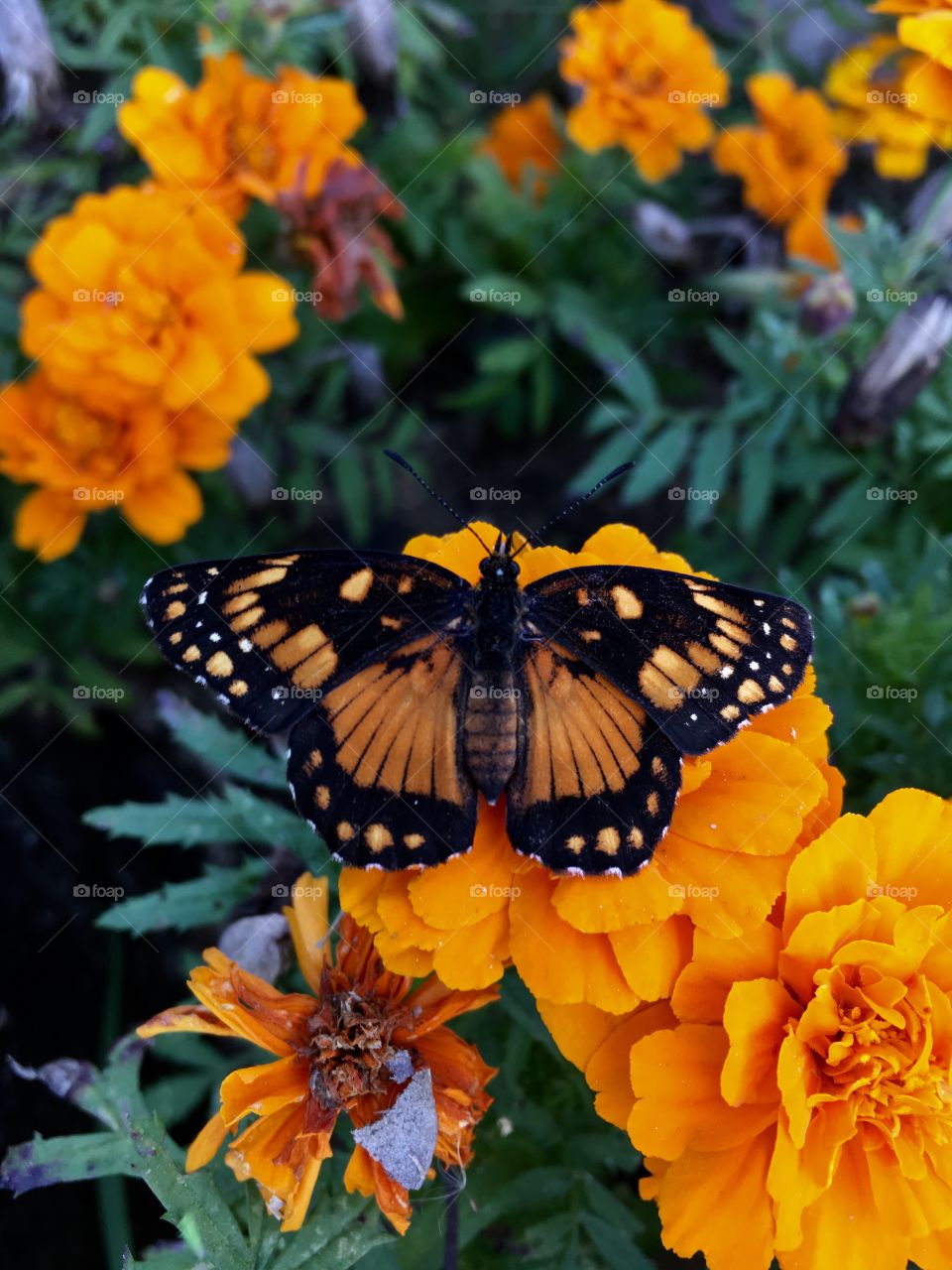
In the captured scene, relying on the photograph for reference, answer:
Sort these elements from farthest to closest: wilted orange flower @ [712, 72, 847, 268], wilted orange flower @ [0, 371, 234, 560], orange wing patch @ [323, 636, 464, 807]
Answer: wilted orange flower @ [712, 72, 847, 268] → wilted orange flower @ [0, 371, 234, 560] → orange wing patch @ [323, 636, 464, 807]

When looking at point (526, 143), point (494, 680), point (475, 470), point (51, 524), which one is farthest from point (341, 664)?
point (526, 143)

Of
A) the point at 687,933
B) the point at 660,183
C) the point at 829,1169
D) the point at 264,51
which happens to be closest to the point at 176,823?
the point at 687,933

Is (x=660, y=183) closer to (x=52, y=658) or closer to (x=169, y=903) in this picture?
(x=52, y=658)

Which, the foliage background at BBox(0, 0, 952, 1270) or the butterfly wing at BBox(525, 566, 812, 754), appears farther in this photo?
the foliage background at BBox(0, 0, 952, 1270)

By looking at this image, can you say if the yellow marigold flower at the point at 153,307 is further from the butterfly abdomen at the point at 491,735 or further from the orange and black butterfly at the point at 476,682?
the butterfly abdomen at the point at 491,735

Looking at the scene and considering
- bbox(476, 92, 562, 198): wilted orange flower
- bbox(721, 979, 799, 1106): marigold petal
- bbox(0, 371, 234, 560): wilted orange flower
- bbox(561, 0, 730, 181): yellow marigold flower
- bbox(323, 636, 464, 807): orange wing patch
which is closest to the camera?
bbox(721, 979, 799, 1106): marigold petal

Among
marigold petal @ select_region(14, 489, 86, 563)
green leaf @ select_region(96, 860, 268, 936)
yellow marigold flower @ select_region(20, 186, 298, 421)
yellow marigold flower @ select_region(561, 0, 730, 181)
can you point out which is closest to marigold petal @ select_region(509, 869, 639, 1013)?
green leaf @ select_region(96, 860, 268, 936)

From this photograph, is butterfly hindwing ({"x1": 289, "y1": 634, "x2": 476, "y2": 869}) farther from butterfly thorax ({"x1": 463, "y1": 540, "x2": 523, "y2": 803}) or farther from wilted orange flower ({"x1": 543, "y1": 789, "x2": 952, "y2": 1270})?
wilted orange flower ({"x1": 543, "y1": 789, "x2": 952, "y2": 1270})

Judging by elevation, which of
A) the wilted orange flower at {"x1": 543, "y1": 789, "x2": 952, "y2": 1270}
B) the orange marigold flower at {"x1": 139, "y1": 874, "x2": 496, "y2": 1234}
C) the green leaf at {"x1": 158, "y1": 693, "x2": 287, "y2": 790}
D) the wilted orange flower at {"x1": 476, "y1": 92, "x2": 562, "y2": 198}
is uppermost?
the wilted orange flower at {"x1": 476, "y1": 92, "x2": 562, "y2": 198}
